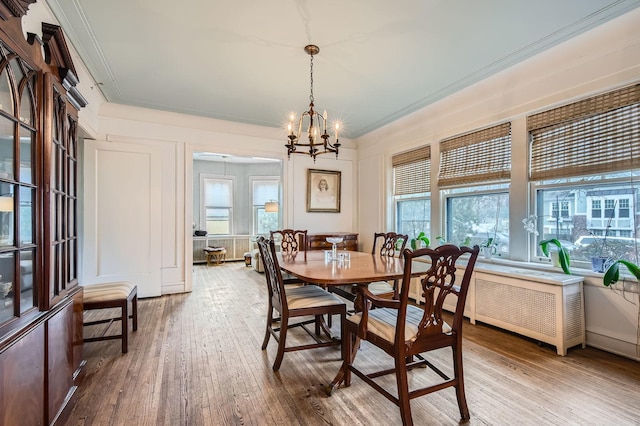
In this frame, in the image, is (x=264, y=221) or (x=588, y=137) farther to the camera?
(x=264, y=221)

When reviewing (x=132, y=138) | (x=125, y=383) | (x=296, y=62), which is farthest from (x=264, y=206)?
(x=125, y=383)

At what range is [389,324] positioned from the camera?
177 cm

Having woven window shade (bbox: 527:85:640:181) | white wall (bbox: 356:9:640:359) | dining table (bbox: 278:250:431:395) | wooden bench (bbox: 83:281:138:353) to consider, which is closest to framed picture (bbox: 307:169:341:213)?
white wall (bbox: 356:9:640:359)

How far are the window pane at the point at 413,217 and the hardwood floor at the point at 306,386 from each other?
71.0 inches

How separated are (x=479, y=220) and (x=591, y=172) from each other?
1.27 metres

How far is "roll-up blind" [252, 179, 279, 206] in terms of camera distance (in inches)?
327

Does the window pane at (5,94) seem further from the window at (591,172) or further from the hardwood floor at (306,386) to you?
A: the window at (591,172)

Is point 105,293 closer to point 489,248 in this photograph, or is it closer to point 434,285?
point 434,285

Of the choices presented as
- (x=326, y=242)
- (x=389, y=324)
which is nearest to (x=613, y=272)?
(x=389, y=324)

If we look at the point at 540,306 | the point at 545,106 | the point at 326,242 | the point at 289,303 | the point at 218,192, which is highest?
the point at 545,106

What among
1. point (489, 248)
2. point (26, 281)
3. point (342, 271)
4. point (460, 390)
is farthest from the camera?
point (489, 248)

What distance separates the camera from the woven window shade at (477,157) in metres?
3.44

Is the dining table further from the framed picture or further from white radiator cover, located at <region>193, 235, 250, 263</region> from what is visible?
white radiator cover, located at <region>193, 235, 250, 263</region>

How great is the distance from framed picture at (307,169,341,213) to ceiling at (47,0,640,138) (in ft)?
5.95
